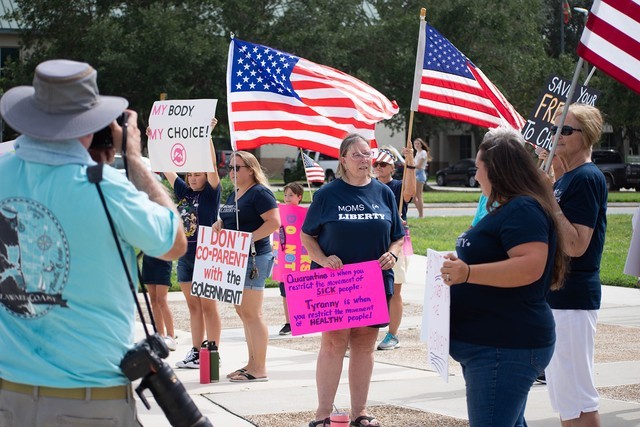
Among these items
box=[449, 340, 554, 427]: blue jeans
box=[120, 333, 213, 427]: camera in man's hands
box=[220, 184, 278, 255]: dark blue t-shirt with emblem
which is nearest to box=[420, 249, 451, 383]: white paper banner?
box=[449, 340, 554, 427]: blue jeans

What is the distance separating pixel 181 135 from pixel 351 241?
289cm

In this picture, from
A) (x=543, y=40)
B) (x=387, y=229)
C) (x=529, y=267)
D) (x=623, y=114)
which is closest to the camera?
(x=529, y=267)

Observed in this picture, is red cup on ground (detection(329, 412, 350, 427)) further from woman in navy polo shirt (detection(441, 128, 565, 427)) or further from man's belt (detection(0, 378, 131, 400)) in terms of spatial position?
man's belt (detection(0, 378, 131, 400))

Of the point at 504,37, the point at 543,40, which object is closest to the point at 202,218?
the point at 504,37

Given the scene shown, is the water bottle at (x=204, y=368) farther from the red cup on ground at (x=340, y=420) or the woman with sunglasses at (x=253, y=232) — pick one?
the red cup on ground at (x=340, y=420)

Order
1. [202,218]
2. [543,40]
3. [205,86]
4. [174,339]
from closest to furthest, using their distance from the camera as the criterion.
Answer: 1. [202,218]
2. [174,339]
3. [205,86]
4. [543,40]

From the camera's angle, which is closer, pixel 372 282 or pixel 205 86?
pixel 372 282

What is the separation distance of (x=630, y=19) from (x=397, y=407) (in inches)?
119

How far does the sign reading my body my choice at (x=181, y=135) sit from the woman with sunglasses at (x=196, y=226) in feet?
0.32

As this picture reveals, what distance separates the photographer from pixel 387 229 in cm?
686

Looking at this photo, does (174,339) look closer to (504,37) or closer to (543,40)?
(504,37)

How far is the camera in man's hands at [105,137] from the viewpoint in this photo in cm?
348

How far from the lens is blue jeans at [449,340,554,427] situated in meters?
4.27

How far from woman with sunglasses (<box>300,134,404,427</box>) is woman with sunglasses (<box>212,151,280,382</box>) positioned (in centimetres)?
155
